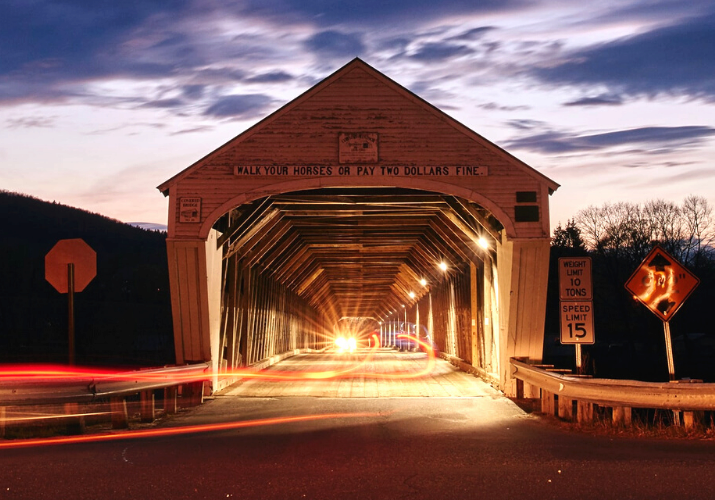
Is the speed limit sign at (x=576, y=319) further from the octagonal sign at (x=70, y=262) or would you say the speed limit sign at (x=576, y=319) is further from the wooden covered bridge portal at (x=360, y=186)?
the octagonal sign at (x=70, y=262)

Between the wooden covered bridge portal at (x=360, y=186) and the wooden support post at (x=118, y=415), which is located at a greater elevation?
the wooden covered bridge portal at (x=360, y=186)

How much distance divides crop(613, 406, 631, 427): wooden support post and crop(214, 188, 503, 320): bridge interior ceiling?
22.2 feet

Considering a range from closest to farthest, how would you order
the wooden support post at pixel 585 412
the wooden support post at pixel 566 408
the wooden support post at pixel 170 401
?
the wooden support post at pixel 585 412
the wooden support post at pixel 566 408
the wooden support post at pixel 170 401

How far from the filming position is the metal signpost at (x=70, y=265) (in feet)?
38.5

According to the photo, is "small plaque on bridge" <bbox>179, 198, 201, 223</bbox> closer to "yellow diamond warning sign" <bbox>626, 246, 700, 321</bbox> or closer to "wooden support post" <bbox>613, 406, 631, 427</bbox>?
"yellow diamond warning sign" <bbox>626, 246, 700, 321</bbox>

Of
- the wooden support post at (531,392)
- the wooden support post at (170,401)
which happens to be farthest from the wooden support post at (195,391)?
the wooden support post at (531,392)

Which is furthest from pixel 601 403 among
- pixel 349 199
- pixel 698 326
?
pixel 698 326

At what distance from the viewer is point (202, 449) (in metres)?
8.98

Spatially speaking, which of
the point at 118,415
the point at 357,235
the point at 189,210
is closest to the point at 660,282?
the point at 118,415

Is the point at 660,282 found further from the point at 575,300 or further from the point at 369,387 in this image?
the point at 369,387

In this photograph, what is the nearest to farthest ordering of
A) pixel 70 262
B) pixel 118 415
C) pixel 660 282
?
pixel 118 415, pixel 660 282, pixel 70 262

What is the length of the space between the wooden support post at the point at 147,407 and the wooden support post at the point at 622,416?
258 inches

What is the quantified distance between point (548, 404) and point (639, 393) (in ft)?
7.39

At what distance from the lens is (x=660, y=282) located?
37.9ft
